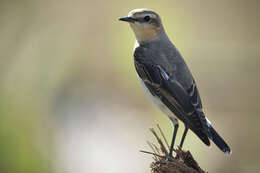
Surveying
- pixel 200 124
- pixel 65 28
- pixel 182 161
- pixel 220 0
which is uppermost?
pixel 220 0

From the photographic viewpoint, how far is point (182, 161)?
7746 mm

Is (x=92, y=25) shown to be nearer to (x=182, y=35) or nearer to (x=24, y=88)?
(x=182, y=35)

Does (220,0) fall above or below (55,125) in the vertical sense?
above

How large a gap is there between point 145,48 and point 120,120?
589cm

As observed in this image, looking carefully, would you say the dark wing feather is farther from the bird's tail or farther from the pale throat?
the pale throat

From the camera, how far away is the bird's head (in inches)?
408

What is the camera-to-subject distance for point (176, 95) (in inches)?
373

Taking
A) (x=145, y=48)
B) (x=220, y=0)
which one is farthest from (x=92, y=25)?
(x=145, y=48)

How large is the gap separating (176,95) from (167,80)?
35 cm

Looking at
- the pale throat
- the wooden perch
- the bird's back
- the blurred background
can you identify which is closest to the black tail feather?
the bird's back

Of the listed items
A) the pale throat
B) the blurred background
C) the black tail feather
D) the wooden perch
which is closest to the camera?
the wooden perch

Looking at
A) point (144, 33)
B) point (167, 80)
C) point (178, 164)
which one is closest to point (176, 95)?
point (167, 80)

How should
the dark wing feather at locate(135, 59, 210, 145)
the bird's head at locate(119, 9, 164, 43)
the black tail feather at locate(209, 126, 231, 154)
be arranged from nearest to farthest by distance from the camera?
the black tail feather at locate(209, 126, 231, 154) < the dark wing feather at locate(135, 59, 210, 145) < the bird's head at locate(119, 9, 164, 43)

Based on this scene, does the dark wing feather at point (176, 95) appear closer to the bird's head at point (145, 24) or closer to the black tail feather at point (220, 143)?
the black tail feather at point (220, 143)
